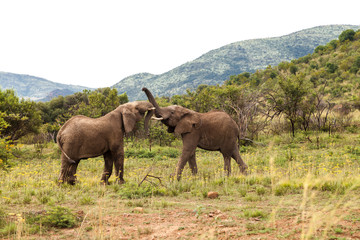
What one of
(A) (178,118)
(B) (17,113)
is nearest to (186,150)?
(A) (178,118)

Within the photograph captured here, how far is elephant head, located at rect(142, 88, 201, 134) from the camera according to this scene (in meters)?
10.2

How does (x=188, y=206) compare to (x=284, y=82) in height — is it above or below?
below

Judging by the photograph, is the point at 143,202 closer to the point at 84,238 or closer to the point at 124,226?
the point at 124,226

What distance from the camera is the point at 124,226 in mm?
5293

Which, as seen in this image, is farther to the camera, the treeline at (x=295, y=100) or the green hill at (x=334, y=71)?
the green hill at (x=334, y=71)

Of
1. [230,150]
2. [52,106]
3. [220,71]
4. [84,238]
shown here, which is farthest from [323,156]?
[220,71]

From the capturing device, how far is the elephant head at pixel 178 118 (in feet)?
33.3

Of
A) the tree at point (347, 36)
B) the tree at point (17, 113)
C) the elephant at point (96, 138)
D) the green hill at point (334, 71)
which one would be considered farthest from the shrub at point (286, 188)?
the tree at point (347, 36)

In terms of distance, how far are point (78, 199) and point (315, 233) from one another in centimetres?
527

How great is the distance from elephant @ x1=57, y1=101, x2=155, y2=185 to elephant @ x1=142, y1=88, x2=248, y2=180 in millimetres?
732

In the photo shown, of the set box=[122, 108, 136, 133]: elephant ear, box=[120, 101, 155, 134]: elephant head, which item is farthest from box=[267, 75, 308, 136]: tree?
box=[122, 108, 136, 133]: elephant ear

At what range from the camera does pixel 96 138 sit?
9.11 metres

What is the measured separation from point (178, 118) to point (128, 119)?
177 centimetres

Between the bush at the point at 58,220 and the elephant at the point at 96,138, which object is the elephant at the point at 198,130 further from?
the bush at the point at 58,220
